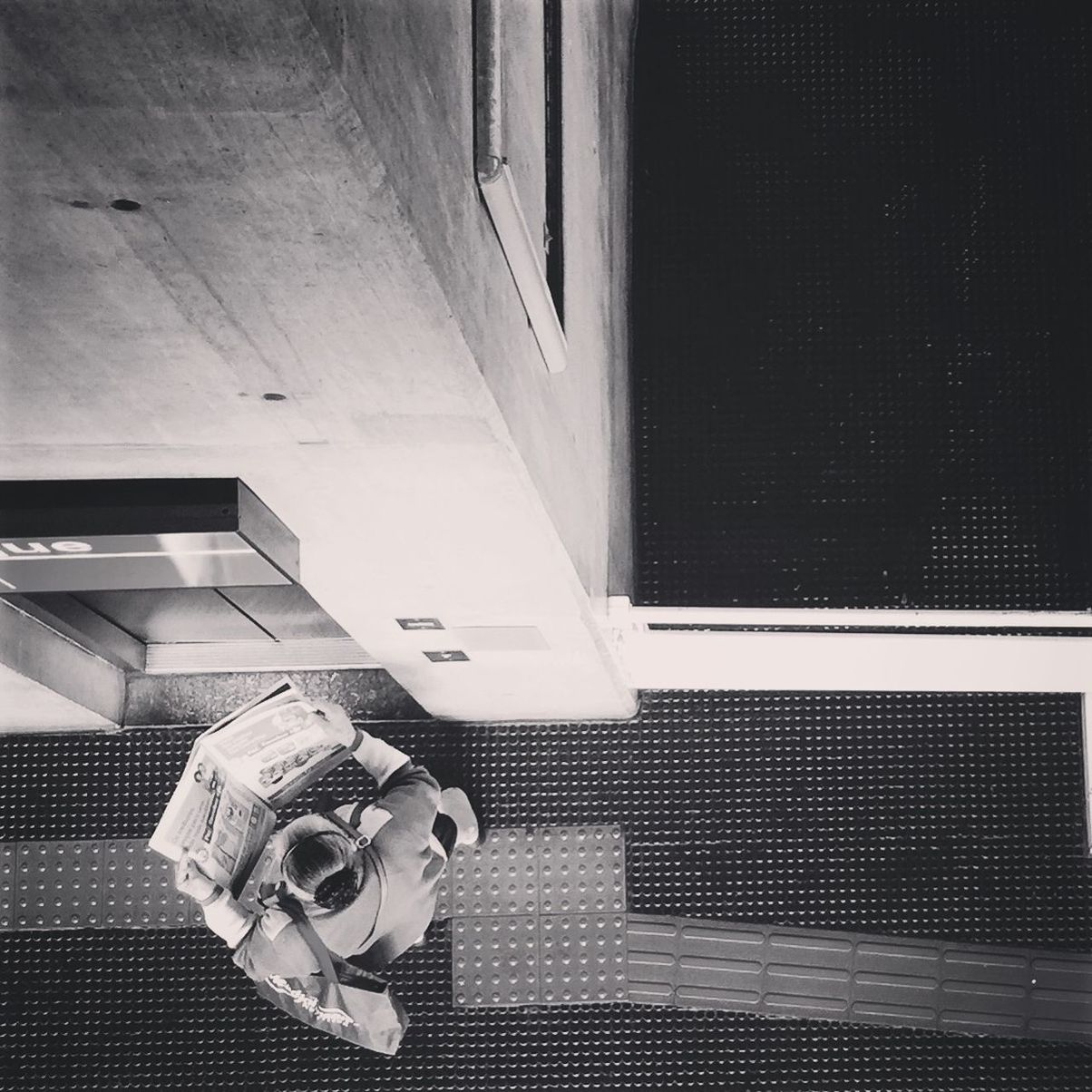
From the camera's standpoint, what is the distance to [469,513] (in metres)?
2.31

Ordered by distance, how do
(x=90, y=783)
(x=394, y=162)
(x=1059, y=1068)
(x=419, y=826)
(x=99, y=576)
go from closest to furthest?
1. (x=394, y=162)
2. (x=99, y=576)
3. (x=419, y=826)
4. (x=1059, y=1068)
5. (x=90, y=783)

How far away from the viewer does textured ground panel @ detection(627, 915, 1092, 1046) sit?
448cm

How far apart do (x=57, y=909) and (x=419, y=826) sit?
192cm

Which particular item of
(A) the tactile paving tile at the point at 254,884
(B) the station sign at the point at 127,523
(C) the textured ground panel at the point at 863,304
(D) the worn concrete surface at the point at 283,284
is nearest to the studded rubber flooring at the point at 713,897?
(A) the tactile paving tile at the point at 254,884

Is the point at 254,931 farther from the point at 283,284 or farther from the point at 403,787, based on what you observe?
the point at 283,284

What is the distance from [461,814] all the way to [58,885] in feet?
5.78

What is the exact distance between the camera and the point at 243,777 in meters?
4.18

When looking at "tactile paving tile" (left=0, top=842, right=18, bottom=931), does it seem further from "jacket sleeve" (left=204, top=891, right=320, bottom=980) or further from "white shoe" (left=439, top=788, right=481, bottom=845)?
"white shoe" (left=439, top=788, right=481, bottom=845)

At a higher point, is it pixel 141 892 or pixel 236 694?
pixel 236 694

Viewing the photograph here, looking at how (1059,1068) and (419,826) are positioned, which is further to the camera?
(1059,1068)

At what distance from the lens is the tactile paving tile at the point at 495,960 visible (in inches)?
182

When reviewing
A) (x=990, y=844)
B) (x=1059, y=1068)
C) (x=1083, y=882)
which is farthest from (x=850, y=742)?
(x=1059, y=1068)

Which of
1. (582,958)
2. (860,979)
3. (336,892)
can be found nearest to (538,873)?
(582,958)

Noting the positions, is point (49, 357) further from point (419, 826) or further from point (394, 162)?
point (419, 826)
